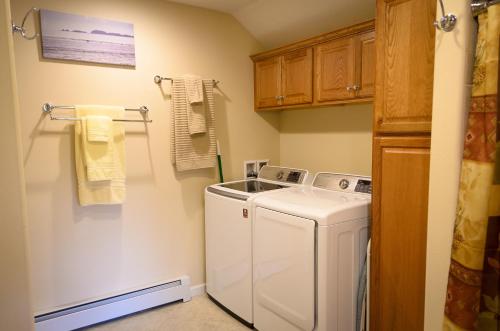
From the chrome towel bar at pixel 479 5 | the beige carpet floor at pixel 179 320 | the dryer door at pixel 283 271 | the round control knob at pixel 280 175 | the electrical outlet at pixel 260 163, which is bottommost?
the beige carpet floor at pixel 179 320

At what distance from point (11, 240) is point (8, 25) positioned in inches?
28.6

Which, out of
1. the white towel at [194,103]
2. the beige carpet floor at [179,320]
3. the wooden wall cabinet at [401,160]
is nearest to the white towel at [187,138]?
the white towel at [194,103]

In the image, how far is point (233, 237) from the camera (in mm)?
2396

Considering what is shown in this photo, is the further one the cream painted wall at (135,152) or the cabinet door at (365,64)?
the cream painted wall at (135,152)

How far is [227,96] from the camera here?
290cm

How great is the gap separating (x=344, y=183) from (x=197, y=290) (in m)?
1.59

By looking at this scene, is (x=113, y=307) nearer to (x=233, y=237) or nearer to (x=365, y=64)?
(x=233, y=237)

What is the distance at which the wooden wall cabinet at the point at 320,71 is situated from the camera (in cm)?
211

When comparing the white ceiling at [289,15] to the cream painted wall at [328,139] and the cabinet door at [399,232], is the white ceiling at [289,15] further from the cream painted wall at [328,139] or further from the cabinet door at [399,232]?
the cabinet door at [399,232]

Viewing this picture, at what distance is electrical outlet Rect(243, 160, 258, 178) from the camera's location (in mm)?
3059

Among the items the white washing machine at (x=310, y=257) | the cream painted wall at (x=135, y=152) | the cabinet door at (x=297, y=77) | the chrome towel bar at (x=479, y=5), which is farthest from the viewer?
the cabinet door at (x=297, y=77)

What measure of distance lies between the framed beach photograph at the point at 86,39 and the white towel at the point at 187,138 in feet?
1.40

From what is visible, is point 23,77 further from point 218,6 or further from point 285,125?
point 285,125

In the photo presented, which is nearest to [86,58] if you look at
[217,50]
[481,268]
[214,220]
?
[217,50]
